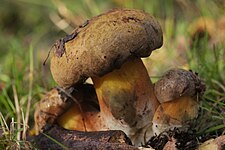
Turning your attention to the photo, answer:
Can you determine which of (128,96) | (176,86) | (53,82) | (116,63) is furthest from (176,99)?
(53,82)

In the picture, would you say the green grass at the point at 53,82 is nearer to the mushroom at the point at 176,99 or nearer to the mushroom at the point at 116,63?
the mushroom at the point at 176,99

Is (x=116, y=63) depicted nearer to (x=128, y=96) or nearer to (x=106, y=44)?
(x=106, y=44)

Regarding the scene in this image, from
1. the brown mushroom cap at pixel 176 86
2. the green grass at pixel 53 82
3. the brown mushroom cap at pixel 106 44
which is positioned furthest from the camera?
the green grass at pixel 53 82

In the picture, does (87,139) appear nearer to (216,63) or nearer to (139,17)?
(139,17)

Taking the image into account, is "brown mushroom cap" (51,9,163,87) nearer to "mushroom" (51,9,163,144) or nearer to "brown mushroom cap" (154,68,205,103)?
"mushroom" (51,9,163,144)

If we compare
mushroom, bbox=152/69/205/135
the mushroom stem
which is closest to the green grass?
mushroom, bbox=152/69/205/135

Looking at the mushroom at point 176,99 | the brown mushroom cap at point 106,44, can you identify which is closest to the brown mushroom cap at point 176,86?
the mushroom at point 176,99
